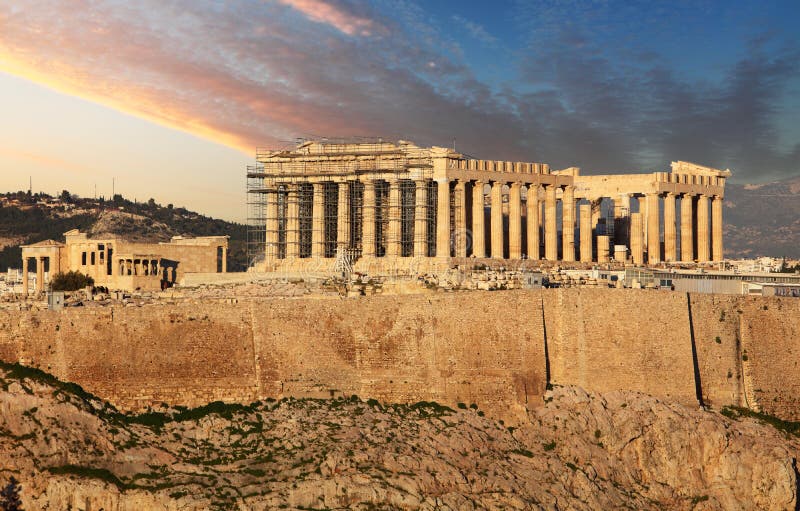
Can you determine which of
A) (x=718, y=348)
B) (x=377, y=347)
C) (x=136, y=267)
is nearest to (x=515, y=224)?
(x=718, y=348)

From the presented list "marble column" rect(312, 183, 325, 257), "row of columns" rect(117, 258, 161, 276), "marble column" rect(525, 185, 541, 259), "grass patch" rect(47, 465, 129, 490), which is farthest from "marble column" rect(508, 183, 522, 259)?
"grass patch" rect(47, 465, 129, 490)

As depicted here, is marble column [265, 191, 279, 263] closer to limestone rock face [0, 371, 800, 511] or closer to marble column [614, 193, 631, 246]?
marble column [614, 193, 631, 246]

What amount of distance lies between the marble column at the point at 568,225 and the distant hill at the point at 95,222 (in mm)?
44224

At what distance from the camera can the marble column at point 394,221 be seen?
75.6 m

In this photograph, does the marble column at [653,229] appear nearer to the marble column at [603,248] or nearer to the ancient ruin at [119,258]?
the marble column at [603,248]

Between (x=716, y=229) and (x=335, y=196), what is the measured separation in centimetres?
3022

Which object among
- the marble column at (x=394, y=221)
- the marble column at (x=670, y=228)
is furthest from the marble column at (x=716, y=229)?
the marble column at (x=394, y=221)

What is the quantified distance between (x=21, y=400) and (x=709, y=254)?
180 ft

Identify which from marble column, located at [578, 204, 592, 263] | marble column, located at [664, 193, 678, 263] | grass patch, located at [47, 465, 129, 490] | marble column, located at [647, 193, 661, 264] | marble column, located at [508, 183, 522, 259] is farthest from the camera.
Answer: marble column, located at [664, 193, 678, 263]

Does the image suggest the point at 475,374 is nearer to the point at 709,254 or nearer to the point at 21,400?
the point at 21,400

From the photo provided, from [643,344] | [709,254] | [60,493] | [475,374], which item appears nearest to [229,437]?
[60,493]

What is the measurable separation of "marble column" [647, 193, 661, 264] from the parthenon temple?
76mm

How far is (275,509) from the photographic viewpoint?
144ft

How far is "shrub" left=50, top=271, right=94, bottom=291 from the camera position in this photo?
7256cm
